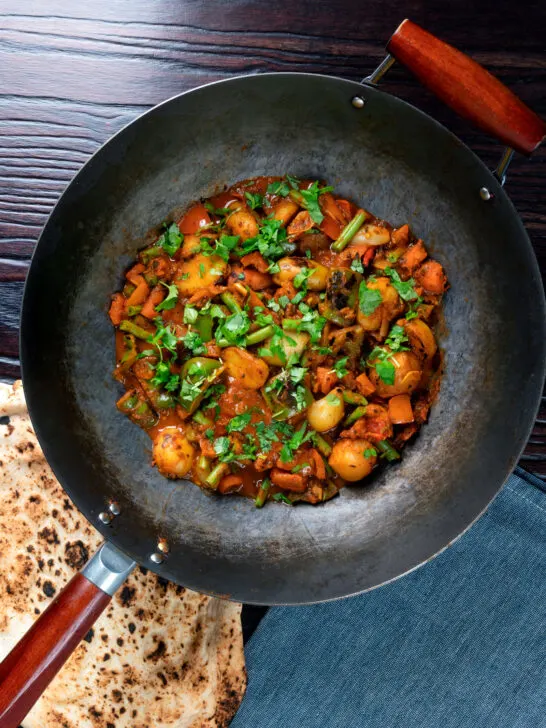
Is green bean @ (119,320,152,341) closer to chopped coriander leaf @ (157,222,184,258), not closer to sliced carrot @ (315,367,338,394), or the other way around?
chopped coriander leaf @ (157,222,184,258)

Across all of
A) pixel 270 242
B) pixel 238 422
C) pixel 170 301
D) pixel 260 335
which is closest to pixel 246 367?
pixel 260 335

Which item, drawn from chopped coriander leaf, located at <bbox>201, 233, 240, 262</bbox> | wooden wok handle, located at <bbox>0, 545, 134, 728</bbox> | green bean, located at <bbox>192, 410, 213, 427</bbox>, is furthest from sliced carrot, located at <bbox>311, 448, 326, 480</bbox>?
wooden wok handle, located at <bbox>0, 545, 134, 728</bbox>

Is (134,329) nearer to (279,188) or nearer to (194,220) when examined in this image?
(194,220)

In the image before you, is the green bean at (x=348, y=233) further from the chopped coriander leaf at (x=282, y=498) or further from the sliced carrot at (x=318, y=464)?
the chopped coriander leaf at (x=282, y=498)

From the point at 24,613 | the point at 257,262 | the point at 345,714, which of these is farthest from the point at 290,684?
the point at 257,262

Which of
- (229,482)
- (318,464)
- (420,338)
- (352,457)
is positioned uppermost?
(420,338)

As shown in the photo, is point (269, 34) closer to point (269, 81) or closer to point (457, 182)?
point (269, 81)
